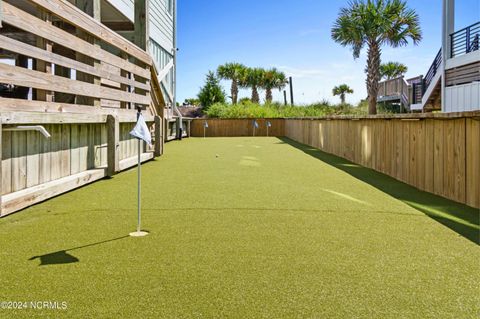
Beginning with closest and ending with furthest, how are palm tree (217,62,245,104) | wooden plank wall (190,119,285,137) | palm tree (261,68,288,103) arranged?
wooden plank wall (190,119,285,137) < palm tree (217,62,245,104) < palm tree (261,68,288,103)

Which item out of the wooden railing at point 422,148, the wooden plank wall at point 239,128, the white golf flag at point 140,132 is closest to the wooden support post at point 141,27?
the wooden railing at point 422,148

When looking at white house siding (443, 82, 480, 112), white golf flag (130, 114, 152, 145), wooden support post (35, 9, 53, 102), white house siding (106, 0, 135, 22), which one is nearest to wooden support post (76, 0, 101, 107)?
wooden support post (35, 9, 53, 102)

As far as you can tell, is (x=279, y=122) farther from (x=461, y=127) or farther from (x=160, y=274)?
(x=160, y=274)

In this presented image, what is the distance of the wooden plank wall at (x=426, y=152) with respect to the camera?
5.19m

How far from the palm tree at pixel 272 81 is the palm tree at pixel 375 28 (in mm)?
26711

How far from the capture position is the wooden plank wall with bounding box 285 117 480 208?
519cm

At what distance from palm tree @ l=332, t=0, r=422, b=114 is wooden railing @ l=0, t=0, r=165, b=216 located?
17.5 metres

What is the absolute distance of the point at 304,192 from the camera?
6.25 meters

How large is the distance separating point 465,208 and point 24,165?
4.99 metres

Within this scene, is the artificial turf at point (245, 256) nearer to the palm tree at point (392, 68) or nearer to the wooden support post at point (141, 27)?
the wooden support post at point (141, 27)

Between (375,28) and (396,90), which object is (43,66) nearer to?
(375,28)

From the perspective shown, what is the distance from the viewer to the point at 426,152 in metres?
6.38

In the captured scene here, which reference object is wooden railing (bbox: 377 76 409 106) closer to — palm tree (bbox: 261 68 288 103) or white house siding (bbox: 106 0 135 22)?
palm tree (bbox: 261 68 288 103)

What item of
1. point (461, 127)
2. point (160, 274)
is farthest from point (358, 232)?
point (461, 127)
